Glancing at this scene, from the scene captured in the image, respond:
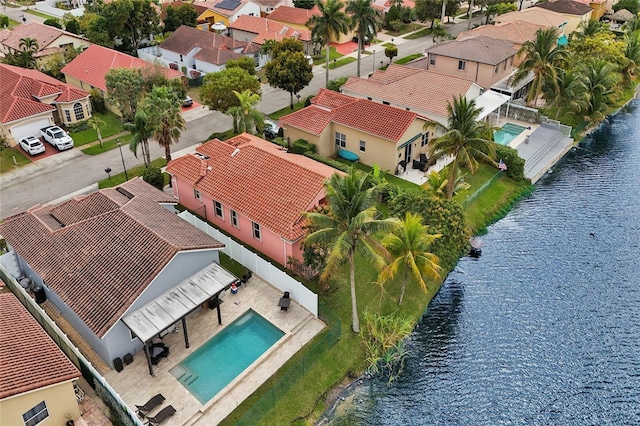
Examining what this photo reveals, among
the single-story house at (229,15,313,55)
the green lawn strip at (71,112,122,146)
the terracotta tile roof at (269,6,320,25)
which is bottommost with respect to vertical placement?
the green lawn strip at (71,112,122,146)

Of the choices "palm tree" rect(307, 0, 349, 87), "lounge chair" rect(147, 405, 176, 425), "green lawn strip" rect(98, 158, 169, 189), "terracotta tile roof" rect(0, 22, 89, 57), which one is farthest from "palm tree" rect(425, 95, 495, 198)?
"terracotta tile roof" rect(0, 22, 89, 57)

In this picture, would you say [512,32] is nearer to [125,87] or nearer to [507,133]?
[507,133]

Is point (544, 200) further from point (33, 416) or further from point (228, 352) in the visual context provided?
point (33, 416)

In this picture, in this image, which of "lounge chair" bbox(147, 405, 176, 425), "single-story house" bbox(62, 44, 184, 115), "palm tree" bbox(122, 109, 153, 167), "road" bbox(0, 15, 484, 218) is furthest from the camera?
"single-story house" bbox(62, 44, 184, 115)

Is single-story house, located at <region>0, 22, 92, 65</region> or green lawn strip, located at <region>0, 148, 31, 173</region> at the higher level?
single-story house, located at <region>0, 22, 92, 65</region>

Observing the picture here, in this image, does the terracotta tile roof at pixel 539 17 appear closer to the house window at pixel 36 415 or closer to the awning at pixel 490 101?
the awning at pixel 490 101

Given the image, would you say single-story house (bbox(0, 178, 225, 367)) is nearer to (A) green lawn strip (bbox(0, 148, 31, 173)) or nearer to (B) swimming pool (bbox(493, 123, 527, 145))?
(A) green lawn strip (bbox(0, 148, 31, 173))

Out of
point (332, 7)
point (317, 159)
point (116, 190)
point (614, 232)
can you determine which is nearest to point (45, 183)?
point (116, 190)
